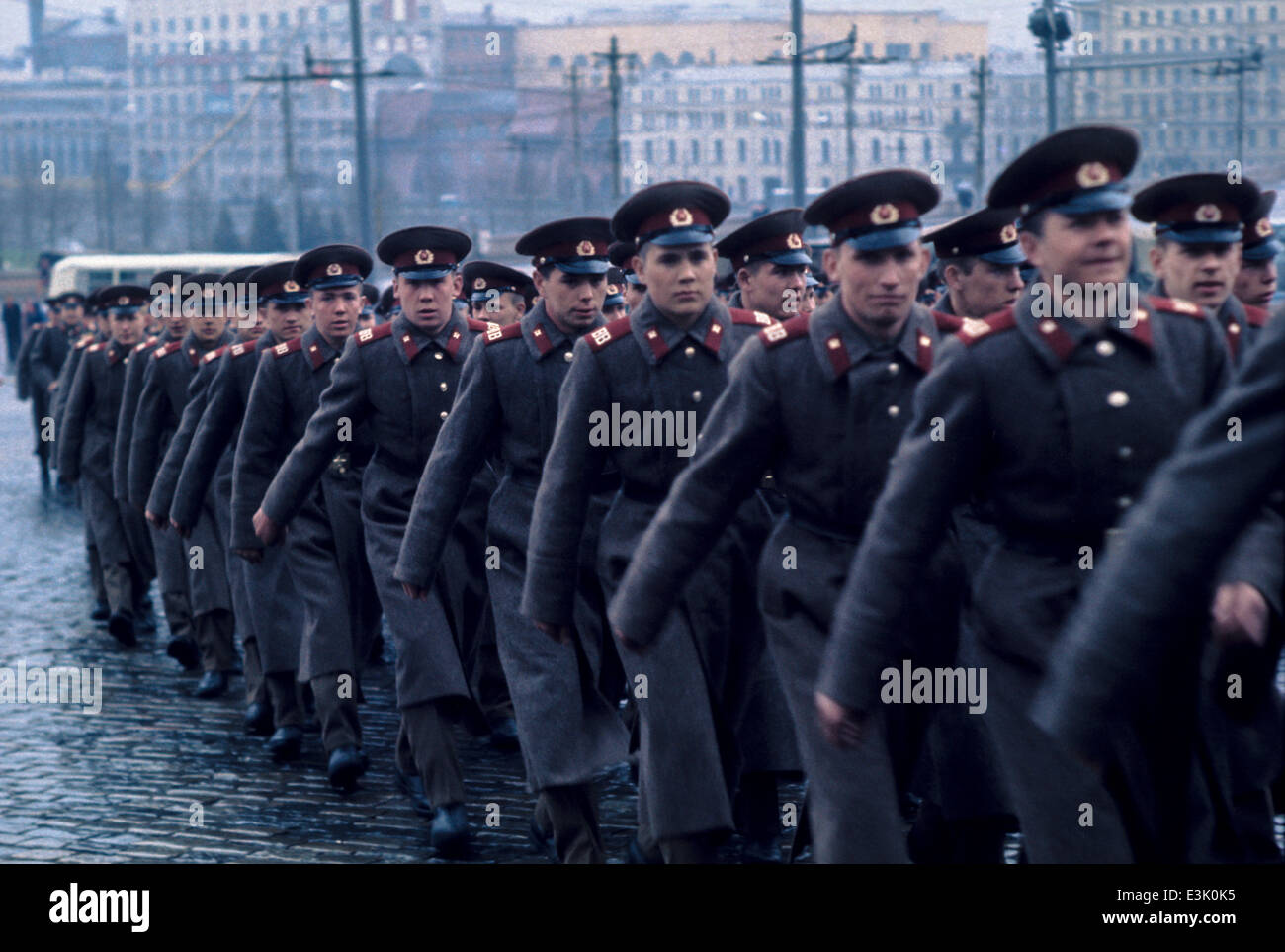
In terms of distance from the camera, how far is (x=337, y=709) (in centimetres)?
787

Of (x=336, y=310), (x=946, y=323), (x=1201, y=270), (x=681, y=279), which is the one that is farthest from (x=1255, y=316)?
(x=336, y=310)

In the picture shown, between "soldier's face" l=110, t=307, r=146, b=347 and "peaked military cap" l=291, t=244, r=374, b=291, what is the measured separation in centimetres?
481

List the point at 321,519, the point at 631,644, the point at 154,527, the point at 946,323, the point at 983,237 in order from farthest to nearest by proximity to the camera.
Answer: the point at 154,527, the point at 321,519, the point at 983,237, the point at 946,323, the point at 631,644

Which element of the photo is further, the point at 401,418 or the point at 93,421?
the point at 93,421

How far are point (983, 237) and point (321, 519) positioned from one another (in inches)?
113

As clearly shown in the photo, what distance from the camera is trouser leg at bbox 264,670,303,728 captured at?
8578 mm

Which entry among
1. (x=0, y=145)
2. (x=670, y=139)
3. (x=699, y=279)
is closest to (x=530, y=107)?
(x=670, y=139)

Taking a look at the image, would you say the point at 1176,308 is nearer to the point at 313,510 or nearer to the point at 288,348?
the point at 313,510

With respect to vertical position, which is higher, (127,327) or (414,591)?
(127,327)

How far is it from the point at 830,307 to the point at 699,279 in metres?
0.87

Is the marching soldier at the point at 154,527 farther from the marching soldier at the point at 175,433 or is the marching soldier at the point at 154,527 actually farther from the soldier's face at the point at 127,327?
the soldier's face at the point at 127,327

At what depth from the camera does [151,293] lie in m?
13.0

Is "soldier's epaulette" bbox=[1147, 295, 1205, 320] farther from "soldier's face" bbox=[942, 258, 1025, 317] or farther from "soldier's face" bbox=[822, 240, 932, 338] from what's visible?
"soldier's face" bbox=[942, 258, 1025, 317]
